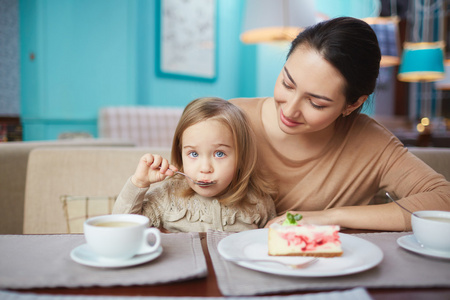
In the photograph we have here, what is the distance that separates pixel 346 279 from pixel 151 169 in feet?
1.99

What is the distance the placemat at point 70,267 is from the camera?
624 mm

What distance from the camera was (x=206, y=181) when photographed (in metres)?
1.13

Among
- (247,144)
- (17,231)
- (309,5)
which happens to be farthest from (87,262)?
(309,5)

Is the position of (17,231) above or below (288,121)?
below

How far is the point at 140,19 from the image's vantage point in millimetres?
4434

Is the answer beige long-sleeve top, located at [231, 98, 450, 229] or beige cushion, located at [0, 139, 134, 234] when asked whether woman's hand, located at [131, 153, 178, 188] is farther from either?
beige cushion, located at [0, 139, 134, 234]

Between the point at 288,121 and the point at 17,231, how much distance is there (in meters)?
1.50

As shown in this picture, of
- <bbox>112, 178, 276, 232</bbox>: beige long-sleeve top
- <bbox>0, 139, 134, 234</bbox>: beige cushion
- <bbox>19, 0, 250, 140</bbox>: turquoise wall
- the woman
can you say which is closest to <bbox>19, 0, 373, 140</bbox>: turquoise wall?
<bbox>19, 0, 250, 140</bbox>: turquoise wall

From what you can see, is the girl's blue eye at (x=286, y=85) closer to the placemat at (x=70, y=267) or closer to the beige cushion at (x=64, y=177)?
the placemat at (x=70, y=267)

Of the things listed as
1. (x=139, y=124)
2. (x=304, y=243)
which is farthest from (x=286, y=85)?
(x=139, y=124)

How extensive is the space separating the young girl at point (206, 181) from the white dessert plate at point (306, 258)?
315 millimetres

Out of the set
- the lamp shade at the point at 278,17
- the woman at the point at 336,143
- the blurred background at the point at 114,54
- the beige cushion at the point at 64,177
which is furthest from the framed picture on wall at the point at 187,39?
the woman at the point at 336,143

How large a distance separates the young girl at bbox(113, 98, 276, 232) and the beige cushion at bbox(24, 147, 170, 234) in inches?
22.1

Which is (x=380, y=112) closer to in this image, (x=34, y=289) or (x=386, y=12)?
(x=386, y=12)
